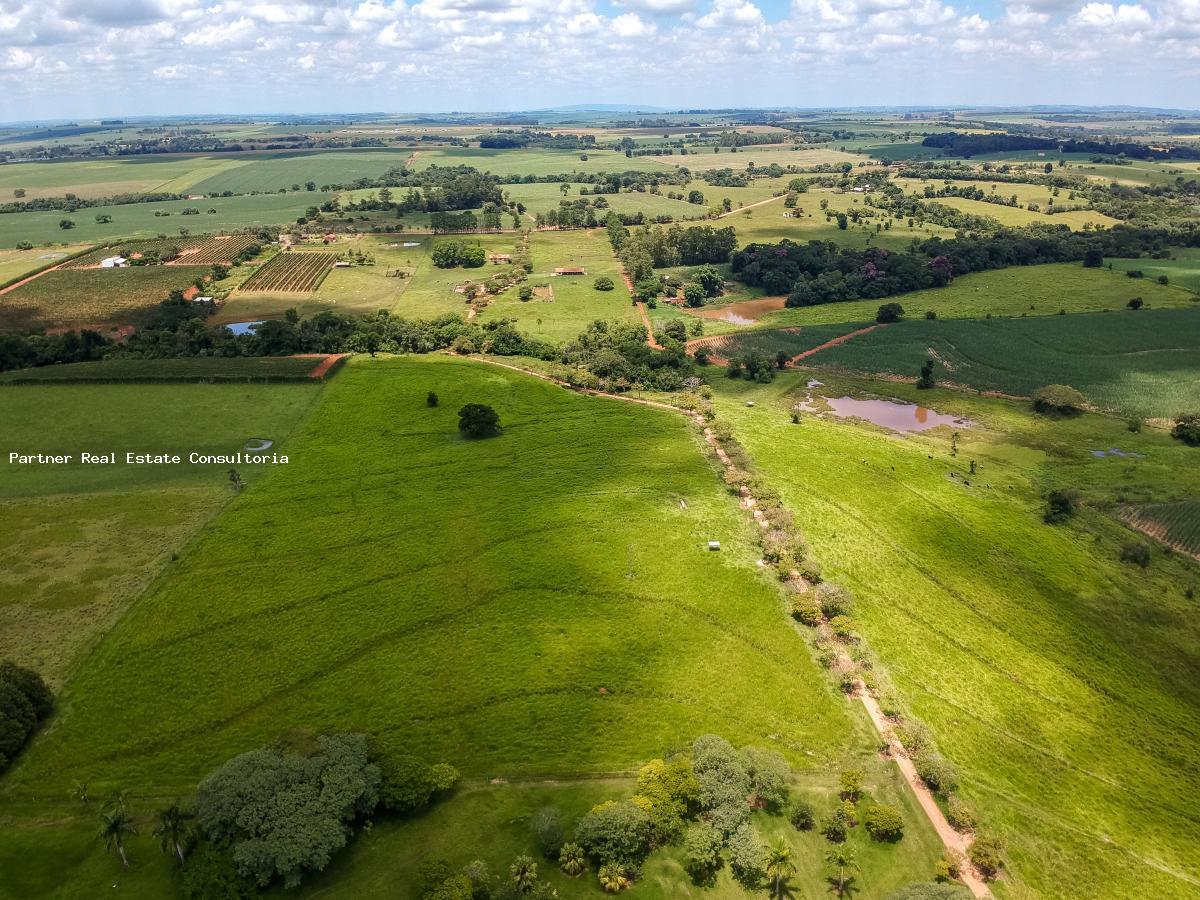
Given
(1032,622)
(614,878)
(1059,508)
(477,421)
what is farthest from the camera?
(477,421)

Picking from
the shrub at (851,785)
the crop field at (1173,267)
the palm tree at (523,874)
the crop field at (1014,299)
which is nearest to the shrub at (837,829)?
the shrub at (851,785)

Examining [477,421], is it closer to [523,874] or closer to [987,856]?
[523,874]

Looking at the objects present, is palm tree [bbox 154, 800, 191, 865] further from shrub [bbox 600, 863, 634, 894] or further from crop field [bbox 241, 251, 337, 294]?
crop field [bbox 241, 251, 337, 294]

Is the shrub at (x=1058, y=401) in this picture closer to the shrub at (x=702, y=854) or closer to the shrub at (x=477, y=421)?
the shrub at (x=477, y=421)

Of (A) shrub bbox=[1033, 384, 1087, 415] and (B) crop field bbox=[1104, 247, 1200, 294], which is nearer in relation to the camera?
(A) shrub bbox=[1033, 384, 1087, 415]

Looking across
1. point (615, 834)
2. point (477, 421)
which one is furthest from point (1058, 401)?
point (615, 834)

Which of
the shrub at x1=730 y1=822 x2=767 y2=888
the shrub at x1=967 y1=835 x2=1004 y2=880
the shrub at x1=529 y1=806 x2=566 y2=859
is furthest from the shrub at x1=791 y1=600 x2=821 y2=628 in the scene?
the shrub at x1=529 y1=806 x2=566 y2=859
